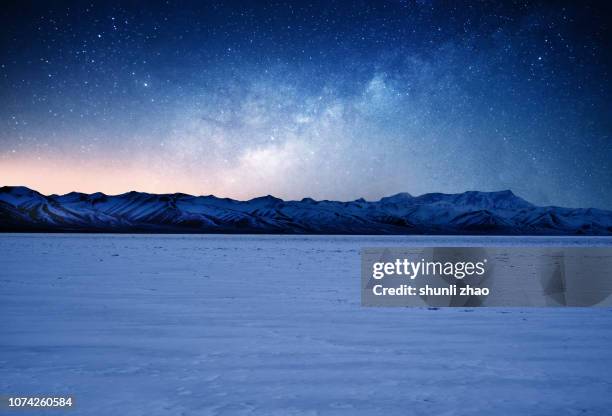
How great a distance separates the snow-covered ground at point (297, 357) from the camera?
5.21 m

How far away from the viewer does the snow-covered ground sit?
521 centimetres

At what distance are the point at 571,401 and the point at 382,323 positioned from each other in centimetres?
439

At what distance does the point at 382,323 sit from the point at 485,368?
10.3 ft

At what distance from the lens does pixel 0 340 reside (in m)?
7.73

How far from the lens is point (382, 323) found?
9.48m

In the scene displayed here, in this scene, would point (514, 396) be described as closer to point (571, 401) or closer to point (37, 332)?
point (571, 401)

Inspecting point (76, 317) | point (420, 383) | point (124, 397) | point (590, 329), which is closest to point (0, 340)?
point (76, 317)

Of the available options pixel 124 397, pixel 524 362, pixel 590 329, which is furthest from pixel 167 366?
pixel 590 329

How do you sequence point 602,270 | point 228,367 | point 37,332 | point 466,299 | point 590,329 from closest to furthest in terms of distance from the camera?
point 228,367, point 37,332, point 590,329, point 466,299, point 602,270

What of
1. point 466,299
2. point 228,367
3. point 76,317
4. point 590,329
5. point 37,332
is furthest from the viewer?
point 466,299

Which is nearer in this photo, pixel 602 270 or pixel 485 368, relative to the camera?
pixel 485 368

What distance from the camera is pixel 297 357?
688cm

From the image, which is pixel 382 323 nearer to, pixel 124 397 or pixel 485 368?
pixel 485 368

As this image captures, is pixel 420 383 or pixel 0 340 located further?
pixel 0 340
